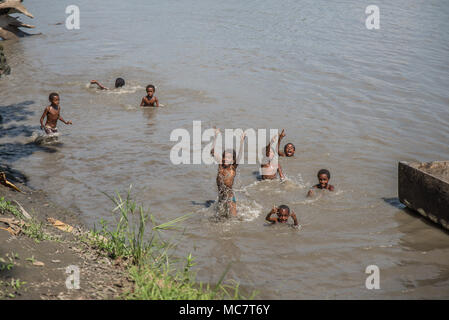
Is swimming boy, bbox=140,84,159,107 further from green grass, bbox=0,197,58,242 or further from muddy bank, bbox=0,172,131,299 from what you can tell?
muddy bank, bbox=0,172,131,299

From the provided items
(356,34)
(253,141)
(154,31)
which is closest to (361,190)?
(253,141)

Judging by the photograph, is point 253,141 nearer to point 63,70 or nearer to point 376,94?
point 376,94

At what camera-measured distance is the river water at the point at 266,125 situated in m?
6.48

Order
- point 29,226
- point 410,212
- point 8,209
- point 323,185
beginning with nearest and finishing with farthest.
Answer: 1. point 29,226
2. point 8,209
3. point 410,212
4. point 323,185

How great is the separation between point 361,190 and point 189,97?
21.3 feet

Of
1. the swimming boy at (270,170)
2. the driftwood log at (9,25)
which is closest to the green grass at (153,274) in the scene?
the swimming boy at (270,170)

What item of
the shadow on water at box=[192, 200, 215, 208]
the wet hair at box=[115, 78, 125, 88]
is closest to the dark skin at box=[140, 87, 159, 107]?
the wet hair at box=[115, 78, 125, 88]

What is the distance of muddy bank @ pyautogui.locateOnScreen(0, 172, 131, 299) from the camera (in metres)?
4.42

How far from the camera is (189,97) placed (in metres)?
13.6

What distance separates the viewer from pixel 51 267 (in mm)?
4883

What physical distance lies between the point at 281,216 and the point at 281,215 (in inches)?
0.8

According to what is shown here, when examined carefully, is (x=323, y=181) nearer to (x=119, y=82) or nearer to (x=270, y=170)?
(x=270, y=170)

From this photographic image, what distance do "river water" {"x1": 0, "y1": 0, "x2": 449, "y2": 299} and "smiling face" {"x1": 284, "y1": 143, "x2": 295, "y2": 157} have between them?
0.17 metres

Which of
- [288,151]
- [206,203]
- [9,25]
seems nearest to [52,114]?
[206,203]
